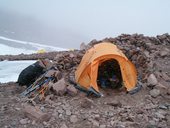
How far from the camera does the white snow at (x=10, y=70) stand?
11.8 m

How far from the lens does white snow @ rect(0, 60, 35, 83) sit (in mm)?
11781

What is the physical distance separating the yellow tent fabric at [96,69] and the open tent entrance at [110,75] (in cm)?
53

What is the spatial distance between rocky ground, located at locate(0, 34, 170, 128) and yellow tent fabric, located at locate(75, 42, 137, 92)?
0.35 meters

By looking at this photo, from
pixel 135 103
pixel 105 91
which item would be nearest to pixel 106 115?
pixel 135 103

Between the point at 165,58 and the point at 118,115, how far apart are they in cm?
502

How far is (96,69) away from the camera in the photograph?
8633 mm

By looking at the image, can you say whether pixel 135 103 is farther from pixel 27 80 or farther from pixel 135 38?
pixel 135 38

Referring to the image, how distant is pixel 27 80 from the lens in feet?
31.7

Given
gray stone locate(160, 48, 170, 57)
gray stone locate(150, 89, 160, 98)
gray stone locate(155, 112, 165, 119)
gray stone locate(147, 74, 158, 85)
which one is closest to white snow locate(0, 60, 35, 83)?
gray stone locate(147, 74, 158, 85)

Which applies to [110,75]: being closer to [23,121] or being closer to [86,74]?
[86,74]

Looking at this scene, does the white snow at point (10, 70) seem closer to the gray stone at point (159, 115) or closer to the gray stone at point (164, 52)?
the gray stone at point (164, 52)

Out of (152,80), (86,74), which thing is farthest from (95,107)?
(152,80)

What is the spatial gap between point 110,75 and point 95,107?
2344 millimetres

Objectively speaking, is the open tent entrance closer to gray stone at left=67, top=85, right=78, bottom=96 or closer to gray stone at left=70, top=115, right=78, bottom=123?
gray stone at left=67, top=85, right=78, bottom=96
